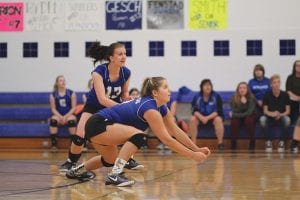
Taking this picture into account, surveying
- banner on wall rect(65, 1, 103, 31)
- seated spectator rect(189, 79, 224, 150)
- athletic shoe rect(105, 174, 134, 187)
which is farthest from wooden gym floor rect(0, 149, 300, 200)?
banner on wall rect(65, 1, 103, 31)

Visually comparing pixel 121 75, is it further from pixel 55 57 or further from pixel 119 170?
pixel 55 57

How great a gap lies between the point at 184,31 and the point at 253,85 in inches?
70.6

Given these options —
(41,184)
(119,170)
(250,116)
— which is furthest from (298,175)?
(250,116)

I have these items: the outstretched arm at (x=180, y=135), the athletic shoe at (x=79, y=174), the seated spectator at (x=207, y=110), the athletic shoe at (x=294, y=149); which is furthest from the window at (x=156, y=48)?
the outstretched arm at (x=180, y=135)

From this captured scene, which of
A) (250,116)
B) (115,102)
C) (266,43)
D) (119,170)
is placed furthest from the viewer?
(266,43)

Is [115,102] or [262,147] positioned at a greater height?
[115,102]

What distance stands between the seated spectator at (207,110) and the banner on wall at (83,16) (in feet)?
8.85

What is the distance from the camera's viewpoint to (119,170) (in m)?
5.50

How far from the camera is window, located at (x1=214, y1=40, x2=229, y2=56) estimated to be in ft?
39.3

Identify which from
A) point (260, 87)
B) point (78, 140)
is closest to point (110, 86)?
point (78, 140)

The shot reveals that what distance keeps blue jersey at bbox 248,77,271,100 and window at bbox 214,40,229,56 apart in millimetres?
974

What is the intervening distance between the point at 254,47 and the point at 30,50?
14.7ft

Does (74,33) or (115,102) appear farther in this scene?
(74,33)

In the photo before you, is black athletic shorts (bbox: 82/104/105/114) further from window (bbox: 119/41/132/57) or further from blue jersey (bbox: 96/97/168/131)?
window (bbox: 119/41/132/57)
